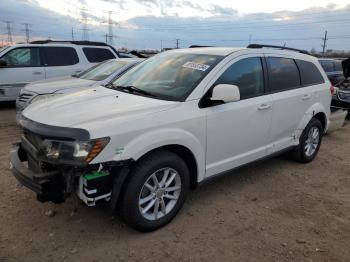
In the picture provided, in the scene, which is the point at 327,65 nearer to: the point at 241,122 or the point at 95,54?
the point at 95,54

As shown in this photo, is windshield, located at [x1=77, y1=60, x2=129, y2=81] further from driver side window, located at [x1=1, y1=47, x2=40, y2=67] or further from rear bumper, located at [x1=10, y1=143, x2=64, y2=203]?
rear bumper, located at [x1=10, y1=143, x2=64, y2=203]

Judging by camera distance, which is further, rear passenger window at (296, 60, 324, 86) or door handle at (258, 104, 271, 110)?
rear passenger window at (296, 60, 324, 86)

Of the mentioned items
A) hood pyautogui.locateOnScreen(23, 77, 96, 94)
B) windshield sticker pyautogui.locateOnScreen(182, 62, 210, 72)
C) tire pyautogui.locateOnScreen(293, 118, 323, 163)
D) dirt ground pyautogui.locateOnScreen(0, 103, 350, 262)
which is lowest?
dirt ground pyautogui.locateOnScreen(0, 103, 350, 262)

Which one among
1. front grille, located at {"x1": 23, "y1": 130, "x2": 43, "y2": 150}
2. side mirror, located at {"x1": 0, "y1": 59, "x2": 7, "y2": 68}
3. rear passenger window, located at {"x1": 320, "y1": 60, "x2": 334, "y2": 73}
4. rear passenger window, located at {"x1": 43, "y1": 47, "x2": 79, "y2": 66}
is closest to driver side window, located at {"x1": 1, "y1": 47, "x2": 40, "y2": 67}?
side mirror, located at {"x1": 0, "y1": 59, "x2": 7, "y2": 68}

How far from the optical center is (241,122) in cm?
397

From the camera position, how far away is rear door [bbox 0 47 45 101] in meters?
9.09

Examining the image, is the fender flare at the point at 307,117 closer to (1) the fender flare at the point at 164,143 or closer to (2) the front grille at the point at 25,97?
(1) the fender flare at the point at 164,143

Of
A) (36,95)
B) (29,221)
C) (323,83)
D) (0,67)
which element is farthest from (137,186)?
(0,67)

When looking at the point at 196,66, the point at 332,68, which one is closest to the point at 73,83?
the point at 196,66

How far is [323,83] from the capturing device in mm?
5484

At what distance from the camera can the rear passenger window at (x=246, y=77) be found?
389 centimetres

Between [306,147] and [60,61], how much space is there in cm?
723

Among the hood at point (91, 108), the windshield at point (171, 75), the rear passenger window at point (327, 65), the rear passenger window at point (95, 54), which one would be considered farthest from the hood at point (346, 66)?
the hood at point (91, 108)

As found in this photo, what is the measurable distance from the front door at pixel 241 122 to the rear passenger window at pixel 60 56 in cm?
699
